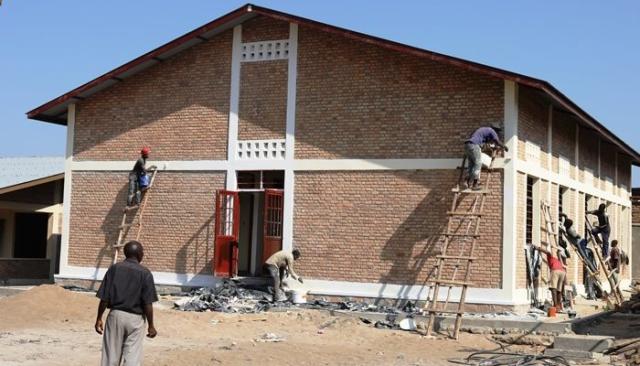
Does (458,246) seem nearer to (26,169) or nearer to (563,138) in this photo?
(563,138)

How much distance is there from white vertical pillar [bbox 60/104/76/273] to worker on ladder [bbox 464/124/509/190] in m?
11.0

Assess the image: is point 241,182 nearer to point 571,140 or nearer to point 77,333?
point 77,333

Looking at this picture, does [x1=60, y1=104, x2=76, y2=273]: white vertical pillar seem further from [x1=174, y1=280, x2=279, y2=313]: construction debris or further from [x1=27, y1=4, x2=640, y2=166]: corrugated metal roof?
[x1=174, y1=280, x2=279, y2=313]: construction debris

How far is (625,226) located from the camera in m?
31.1

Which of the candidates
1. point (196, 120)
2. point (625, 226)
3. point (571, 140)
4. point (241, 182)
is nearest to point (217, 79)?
point (196, 120)

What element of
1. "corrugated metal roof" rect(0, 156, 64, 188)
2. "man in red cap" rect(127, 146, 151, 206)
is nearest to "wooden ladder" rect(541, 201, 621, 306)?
"man in red cap" rect(127, 146, 151, 206)

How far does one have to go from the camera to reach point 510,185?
1742cm

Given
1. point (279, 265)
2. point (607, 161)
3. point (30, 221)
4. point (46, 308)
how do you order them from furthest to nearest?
point (30, 221), point (607, 161), point (279, 265), point (46, 308)

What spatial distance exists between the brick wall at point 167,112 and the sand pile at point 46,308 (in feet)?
14.7

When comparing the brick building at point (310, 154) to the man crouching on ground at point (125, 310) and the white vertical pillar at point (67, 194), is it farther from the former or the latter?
the man crouching on ground at point (125, 310)

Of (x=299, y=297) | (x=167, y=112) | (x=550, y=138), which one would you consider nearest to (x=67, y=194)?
(x=167, y=112)

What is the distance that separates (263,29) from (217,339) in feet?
27.5

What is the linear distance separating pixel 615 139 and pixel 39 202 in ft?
60.1

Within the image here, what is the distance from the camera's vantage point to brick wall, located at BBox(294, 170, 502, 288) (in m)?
17.6
